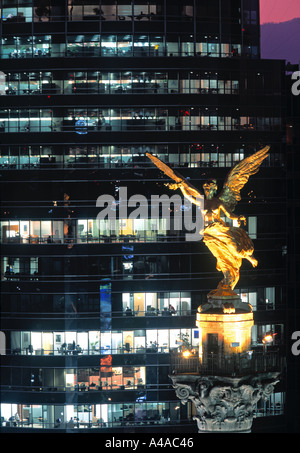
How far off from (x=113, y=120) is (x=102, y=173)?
5739mm

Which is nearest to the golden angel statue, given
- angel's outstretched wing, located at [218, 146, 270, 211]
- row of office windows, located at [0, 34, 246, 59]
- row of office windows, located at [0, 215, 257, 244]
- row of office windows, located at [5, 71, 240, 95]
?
angel's outstretched wing, located at [218, 146, 270, 211]

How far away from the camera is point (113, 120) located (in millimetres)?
148625

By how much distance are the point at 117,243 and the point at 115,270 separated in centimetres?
281

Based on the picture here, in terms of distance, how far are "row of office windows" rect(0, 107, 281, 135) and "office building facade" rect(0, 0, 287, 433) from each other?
105 mm

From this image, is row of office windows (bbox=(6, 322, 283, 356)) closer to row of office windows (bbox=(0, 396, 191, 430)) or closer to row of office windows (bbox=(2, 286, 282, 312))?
row of office windows (bbox=(2, 286, 282, 312))

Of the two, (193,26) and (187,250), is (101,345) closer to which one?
(187,250)

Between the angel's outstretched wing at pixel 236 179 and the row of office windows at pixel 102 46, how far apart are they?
6096cm

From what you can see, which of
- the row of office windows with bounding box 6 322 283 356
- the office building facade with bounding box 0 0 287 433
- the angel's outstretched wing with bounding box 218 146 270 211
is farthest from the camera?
the office building facade with bounding box 0 0 287 433

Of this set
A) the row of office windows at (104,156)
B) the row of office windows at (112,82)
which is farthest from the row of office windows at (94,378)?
the row of office windows at (112,82)

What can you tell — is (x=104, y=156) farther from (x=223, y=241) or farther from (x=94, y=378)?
(x=223, y=241)

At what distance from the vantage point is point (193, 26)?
149 metres

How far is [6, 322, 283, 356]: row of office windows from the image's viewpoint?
482 ft

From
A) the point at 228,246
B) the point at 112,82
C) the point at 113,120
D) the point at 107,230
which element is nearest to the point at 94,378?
the point at 107,230

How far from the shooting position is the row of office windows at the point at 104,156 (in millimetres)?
148375
